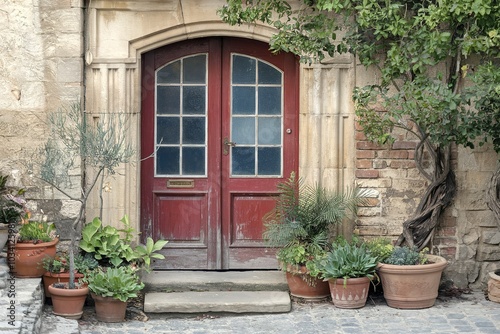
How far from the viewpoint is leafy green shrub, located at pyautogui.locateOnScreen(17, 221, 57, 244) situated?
28.5 feet

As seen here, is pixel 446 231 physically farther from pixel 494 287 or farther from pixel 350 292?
pixel 350 292

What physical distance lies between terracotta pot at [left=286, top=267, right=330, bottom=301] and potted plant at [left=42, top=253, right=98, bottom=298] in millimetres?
1776

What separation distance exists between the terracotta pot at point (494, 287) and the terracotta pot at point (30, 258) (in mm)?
3942

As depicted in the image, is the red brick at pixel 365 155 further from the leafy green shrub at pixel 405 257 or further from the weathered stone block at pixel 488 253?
the weathered stone block at pixel 488 253

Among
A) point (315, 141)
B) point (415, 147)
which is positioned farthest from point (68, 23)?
point (415, 147)

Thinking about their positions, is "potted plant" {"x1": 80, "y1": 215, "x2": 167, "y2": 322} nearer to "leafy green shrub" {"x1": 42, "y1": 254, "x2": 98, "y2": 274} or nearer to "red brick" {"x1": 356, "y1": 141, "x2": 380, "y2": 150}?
"leafy green shrub" {"x1": 42, "y1": 254, "x2": 98, "y2": 274}

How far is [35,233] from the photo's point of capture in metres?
8.75

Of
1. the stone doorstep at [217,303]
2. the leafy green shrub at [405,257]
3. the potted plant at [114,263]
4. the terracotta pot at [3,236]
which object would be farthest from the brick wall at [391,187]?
the terracotta pot at [3,236]

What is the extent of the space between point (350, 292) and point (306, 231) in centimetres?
69

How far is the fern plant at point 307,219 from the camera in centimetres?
891

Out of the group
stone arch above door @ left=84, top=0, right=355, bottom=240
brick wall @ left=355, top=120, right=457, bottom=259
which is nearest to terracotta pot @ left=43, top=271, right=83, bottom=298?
stone arch above door @ left=84, top=0, right=355, bottom=240

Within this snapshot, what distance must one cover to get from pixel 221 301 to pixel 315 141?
69.2 inches

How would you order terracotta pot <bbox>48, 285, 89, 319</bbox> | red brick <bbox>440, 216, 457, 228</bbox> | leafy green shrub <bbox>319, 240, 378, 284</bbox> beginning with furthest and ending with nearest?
red brick <bbox>440, 216, 457, 228</bbox>, leafy green shrub <bbox>319, 240, 378, 284</bbox>, terracotta pot <bbox>48, 285, 89, 319</bbox>

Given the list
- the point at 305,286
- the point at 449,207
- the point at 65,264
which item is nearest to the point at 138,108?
the point at 65,264
